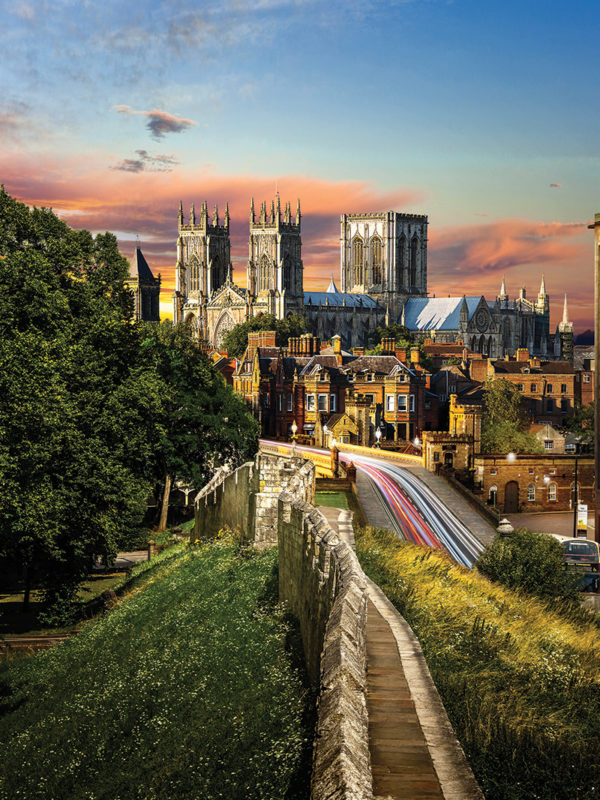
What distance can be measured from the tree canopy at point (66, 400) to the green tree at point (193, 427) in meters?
7.19

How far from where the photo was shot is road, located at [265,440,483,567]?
137 ft

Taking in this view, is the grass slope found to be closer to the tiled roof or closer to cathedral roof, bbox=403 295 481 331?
the tiled roof

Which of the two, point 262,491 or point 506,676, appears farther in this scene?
point 262,491

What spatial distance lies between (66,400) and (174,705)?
1628 cm

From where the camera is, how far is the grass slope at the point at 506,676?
9719 mm

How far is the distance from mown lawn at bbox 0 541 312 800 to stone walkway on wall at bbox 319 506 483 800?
97cm

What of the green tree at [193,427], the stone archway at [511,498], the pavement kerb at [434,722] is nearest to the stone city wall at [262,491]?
the pavement kerb at [434,722]

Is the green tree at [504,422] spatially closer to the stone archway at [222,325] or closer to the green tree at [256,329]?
the green tree at [256,329]

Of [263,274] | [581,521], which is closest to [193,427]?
[581,521]

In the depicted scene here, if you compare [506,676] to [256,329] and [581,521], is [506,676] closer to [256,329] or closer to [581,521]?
[581,521]

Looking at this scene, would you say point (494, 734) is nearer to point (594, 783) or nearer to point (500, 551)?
point (594, 783)

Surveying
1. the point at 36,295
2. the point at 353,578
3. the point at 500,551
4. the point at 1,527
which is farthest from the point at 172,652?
the point at 36,295

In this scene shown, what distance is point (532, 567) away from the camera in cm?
2767

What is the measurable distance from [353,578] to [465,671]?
309 centimetres
